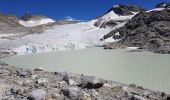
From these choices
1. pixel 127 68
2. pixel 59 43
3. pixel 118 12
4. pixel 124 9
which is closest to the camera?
pixel 127 68

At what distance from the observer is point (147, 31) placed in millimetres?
78125

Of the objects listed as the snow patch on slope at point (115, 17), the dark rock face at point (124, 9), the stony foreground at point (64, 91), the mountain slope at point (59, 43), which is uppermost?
the dark rock face at point (124, 9)

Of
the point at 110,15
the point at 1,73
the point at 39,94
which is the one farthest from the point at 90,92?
the point at 110,15

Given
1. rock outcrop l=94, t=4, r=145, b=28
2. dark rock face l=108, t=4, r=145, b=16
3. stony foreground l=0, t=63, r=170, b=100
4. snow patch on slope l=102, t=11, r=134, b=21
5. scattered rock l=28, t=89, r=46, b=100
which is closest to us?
scattered rock l=28, t=89, r=46, b=100

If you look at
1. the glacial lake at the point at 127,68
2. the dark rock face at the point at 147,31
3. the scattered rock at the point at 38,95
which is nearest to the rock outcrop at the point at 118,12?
the dark rock face at the point at 147,31

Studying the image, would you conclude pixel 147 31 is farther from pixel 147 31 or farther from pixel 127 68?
pixel 127 68

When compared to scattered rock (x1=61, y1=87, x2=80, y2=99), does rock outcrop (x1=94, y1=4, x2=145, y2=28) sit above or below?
above

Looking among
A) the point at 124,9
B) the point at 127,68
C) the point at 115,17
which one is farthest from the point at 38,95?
the point at 124,9

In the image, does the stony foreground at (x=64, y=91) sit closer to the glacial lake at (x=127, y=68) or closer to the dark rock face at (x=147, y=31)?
the glacial lake at (x=127, y=68)

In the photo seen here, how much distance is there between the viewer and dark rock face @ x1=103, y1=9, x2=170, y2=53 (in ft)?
228

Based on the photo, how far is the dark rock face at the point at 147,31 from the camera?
69444 mm

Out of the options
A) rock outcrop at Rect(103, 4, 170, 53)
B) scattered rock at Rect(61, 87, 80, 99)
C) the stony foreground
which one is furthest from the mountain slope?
scattered rock at Rect(61, 87, 80, 99)

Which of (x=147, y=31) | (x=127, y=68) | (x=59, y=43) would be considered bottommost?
(x=127, y=68)

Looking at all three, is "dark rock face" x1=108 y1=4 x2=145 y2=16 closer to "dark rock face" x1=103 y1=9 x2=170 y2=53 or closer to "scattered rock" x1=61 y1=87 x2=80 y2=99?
"dark rock face" x1=103 y1=9 x2=170 y2=53
